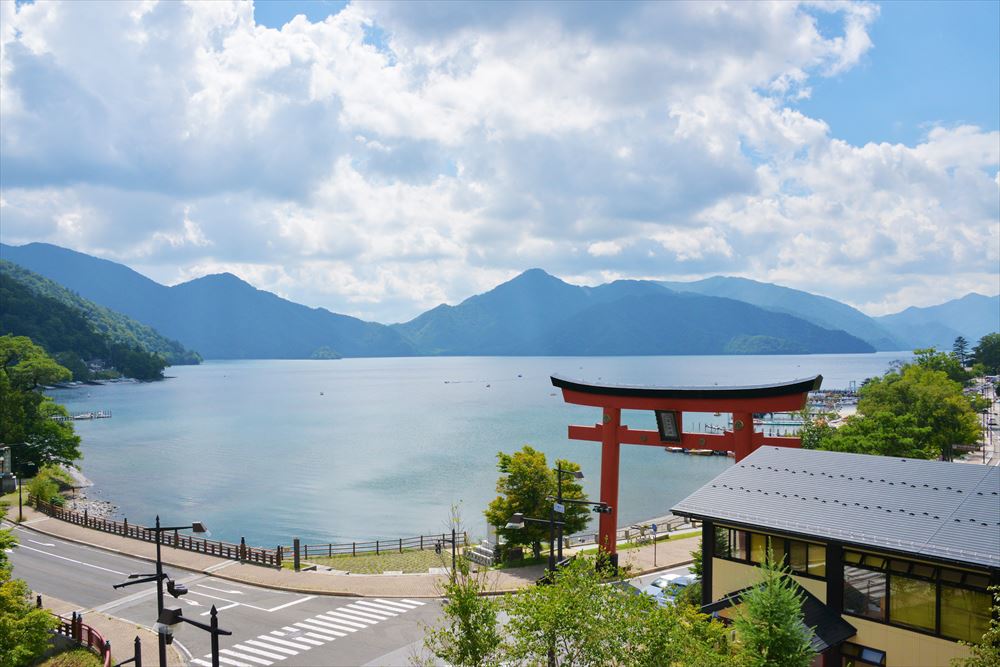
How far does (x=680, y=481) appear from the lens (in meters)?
75.7

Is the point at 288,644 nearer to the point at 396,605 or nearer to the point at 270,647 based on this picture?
the point at 270,647

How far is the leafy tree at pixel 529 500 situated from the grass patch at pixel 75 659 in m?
18.1

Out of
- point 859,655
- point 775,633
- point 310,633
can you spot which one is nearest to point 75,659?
point 310,633

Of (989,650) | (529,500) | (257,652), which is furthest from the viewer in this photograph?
(529,500)

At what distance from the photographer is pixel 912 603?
1530cm

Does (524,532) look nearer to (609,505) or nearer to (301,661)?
(609,505)

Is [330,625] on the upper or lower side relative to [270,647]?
lower

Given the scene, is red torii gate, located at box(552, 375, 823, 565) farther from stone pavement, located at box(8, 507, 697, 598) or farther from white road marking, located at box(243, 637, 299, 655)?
white road marking, located at box(243, 637, 299, 655)

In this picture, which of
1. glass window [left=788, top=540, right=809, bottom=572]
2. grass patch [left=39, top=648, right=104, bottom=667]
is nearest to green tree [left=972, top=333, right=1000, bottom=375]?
glass window [left=788, top=540, right=809, bottom=572]

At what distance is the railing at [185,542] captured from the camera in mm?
35000

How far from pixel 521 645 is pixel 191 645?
54.5 ft

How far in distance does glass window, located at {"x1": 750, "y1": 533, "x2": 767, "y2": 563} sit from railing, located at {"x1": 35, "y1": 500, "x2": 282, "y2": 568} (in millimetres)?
25295

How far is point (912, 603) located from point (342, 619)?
20003mm

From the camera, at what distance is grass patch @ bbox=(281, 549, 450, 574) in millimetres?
36281
